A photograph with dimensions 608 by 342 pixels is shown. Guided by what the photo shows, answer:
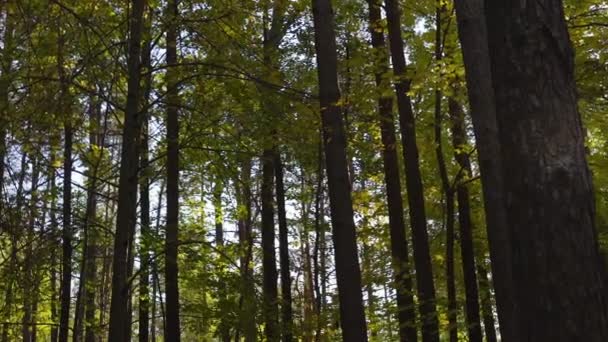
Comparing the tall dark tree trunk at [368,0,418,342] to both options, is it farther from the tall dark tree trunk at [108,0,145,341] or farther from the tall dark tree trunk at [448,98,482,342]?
the tall dark tree trunk at [108,0,145,341]

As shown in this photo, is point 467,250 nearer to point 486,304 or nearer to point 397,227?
point 397,227

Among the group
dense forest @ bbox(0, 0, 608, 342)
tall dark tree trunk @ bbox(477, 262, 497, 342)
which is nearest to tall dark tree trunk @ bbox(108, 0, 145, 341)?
dense forest @ bbox(0, 0, 608, 342)

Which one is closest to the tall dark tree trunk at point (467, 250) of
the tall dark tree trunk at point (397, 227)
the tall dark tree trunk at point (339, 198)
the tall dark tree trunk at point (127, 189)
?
the tall dark tree trunk at point (397, 227)

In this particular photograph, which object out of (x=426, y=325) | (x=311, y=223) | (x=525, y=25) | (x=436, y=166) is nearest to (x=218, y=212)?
(x=311, y=223)

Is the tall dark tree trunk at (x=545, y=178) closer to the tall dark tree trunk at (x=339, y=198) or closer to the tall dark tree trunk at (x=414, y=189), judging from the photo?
the tall dark tree trunk at (x=339, y=198)

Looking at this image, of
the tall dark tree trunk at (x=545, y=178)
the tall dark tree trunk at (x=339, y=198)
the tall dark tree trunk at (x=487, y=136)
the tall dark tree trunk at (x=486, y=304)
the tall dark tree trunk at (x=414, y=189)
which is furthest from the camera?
the tall dark tree trunk at (x=486, y=304)

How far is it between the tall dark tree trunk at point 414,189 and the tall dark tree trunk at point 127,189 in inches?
177

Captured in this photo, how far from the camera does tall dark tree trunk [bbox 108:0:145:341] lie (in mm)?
6113

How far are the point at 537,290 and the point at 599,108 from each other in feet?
36.8

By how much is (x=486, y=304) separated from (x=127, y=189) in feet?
27.4

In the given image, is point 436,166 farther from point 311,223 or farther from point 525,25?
point 525,25

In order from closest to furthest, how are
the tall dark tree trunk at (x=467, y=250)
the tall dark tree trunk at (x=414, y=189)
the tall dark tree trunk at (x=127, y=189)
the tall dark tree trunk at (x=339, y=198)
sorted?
the tall dark tree trunk at (x=127, y=189), the tall dark tree trunk at (x=339, y=198), the tall dark tree trunk at (x=414, y=189), the tall dark tree trunk at (x=467, y=250)

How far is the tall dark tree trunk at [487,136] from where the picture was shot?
18.0ft

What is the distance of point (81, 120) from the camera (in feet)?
21.7
